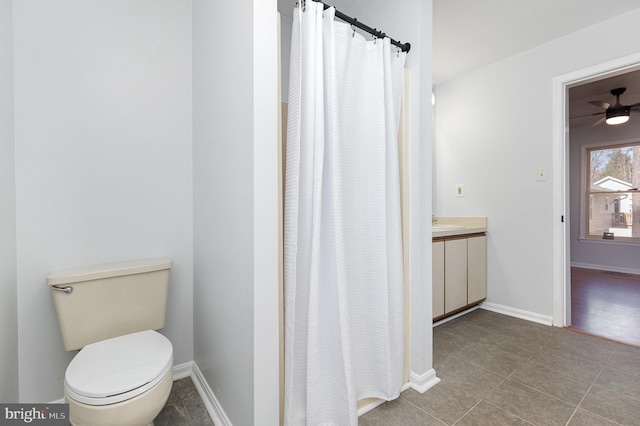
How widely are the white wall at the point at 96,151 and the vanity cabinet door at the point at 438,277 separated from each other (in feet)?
6.11

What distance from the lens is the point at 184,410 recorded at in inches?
59.2

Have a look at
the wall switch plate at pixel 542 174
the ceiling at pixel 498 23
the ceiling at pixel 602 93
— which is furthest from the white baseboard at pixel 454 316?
the ceiling at pixel 602 93

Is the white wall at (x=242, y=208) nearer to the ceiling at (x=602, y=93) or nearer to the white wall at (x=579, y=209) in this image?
the ceiling at (x=602, y=93)

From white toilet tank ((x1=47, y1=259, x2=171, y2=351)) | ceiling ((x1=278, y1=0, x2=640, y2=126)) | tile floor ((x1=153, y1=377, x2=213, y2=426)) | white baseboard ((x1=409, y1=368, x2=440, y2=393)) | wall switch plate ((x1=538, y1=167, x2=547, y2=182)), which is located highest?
ceiling ((x1=278, y1=0, x2=640, y2=126))

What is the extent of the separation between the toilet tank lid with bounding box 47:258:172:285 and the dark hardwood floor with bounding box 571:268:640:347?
3270 mm

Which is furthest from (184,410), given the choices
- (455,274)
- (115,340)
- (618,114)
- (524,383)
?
(618,114)

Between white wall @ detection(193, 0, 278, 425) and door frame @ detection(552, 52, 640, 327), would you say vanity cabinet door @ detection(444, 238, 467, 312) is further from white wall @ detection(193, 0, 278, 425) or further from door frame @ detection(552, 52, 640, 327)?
white wall @ detection(193, 0, 278, 425)

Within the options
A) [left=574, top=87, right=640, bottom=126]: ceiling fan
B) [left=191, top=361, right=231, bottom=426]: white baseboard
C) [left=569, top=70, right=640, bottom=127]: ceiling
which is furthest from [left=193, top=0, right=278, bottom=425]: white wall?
[left=574, top=87, right=640, bottom=126]: ceiling fan

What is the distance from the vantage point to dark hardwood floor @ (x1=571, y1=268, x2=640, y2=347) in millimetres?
2408

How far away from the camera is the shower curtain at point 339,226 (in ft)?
3.97

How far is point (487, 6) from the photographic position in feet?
6.72

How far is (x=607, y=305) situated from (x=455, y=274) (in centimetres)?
195

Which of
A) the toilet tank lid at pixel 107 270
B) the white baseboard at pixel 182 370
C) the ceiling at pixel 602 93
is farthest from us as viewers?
the ceiling at pixel 602 93

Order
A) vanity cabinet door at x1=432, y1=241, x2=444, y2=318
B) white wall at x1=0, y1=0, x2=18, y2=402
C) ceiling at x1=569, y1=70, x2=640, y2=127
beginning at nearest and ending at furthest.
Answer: white wall at x1=0, y1=0, x2=18, y2=402 → vanity cabinet door at x1=432, y1=241, x2=444, y2=318 → ceiling at x1=569, y1=70, x2=640, y2=127
